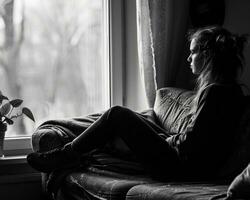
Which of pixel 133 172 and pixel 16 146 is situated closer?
pixel 133 172

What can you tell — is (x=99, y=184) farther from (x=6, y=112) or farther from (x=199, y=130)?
(x=6, y=112)

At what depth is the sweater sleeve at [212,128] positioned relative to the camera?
8.00 feet

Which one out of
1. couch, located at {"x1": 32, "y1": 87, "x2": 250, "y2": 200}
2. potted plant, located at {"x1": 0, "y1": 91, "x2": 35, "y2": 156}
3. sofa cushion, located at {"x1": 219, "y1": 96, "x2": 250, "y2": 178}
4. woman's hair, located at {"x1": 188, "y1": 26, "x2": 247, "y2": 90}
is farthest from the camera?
Answer: potted plant, located at {"x1": 0, "y1": 91, "x2": 35, "y2": 156}

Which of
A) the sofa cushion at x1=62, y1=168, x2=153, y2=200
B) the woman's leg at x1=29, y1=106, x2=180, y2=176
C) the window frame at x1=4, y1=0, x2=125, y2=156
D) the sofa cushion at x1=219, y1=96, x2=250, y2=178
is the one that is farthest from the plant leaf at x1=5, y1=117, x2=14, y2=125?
the sofa cushion at x1=219, y1=96, x2=250, y2=178

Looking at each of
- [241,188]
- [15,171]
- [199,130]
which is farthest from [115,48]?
[241,188]

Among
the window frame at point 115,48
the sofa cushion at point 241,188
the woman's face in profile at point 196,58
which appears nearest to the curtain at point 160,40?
the window frame at point 115,48

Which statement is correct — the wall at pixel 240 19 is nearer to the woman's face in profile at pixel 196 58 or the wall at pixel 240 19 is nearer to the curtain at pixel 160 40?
the curtain at pixel 160 40

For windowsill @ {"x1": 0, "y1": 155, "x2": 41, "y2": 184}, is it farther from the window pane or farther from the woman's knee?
the woman's knee

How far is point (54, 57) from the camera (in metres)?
3.67

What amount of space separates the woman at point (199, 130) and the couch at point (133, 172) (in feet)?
0.22

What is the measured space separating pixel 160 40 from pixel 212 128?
120cm

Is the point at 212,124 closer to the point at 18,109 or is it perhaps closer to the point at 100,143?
the point at 100,143

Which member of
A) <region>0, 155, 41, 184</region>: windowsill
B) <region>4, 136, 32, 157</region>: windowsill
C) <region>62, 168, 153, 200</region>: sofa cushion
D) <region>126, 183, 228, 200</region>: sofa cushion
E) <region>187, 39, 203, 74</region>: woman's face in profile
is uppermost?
<region>187, 39, 203, 74</region>: woman's face in profile

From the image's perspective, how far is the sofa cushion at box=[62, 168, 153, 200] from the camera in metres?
2.29
